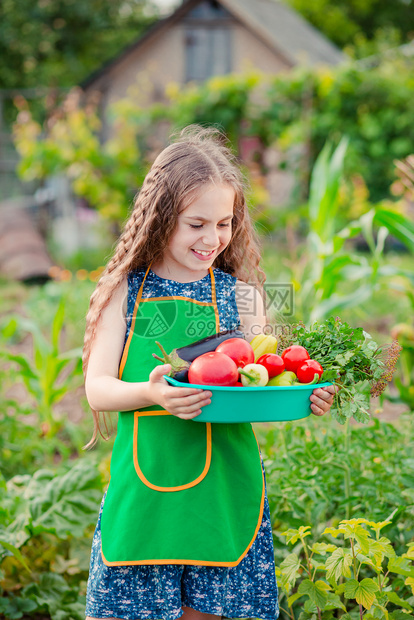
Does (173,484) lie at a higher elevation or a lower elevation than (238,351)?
lower

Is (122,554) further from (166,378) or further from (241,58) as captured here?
(241,58)

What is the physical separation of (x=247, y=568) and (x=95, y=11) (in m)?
23.1

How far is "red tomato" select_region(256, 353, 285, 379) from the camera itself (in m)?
1.26

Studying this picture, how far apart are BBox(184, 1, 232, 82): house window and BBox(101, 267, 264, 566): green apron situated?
13513 mm

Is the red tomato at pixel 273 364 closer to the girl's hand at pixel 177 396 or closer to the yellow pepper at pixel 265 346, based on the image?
the yellow pepper at pixel 265 346

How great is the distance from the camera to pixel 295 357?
4.25 feet

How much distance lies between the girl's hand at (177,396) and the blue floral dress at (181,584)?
0.90 feet

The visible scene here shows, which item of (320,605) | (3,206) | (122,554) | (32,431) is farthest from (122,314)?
(3,206)

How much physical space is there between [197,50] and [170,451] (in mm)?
14007

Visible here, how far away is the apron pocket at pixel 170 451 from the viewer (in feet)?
4.46

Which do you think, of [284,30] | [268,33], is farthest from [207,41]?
[284,30]

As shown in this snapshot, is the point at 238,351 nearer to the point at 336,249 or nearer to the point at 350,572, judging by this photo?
the point at 350,572

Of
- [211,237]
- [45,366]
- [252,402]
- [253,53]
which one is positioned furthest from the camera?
[253,53]

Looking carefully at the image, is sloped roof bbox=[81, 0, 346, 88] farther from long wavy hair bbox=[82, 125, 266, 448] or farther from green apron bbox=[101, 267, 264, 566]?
green apron bbox=[101, 267, 264, 566]
